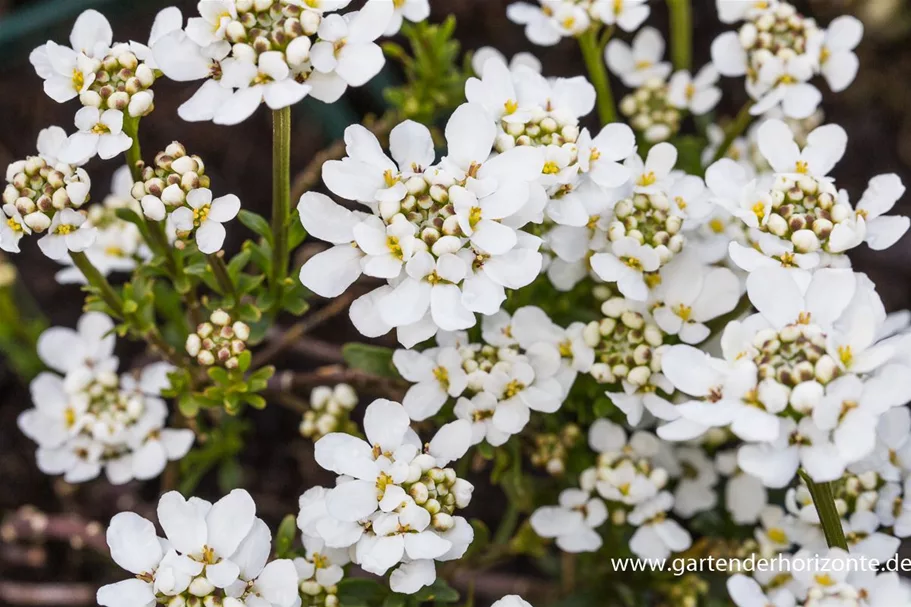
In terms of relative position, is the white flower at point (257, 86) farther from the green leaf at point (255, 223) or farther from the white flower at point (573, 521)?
the white flower at point (573, 521)

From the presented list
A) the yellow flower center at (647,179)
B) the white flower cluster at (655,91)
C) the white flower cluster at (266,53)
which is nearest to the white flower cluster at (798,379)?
the yellow flower center at (647,179)

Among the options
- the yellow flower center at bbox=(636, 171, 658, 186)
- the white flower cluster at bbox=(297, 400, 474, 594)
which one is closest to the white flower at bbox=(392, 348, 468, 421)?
the white flower cluster at bbox=(297, 400, 474, 594)

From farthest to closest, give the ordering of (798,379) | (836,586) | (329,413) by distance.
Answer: (329,413), (836,586), (798,379)

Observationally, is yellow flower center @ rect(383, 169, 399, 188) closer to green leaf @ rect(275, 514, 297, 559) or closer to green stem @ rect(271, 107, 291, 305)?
green stem @ rect(271, 107, 291, 305)

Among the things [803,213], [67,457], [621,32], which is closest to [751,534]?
[803,213]

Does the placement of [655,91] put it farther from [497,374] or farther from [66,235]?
[66,235]

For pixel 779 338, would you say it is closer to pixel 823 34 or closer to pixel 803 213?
pixel 803 213

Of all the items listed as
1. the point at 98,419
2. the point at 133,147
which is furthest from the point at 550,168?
the point at 98,419
